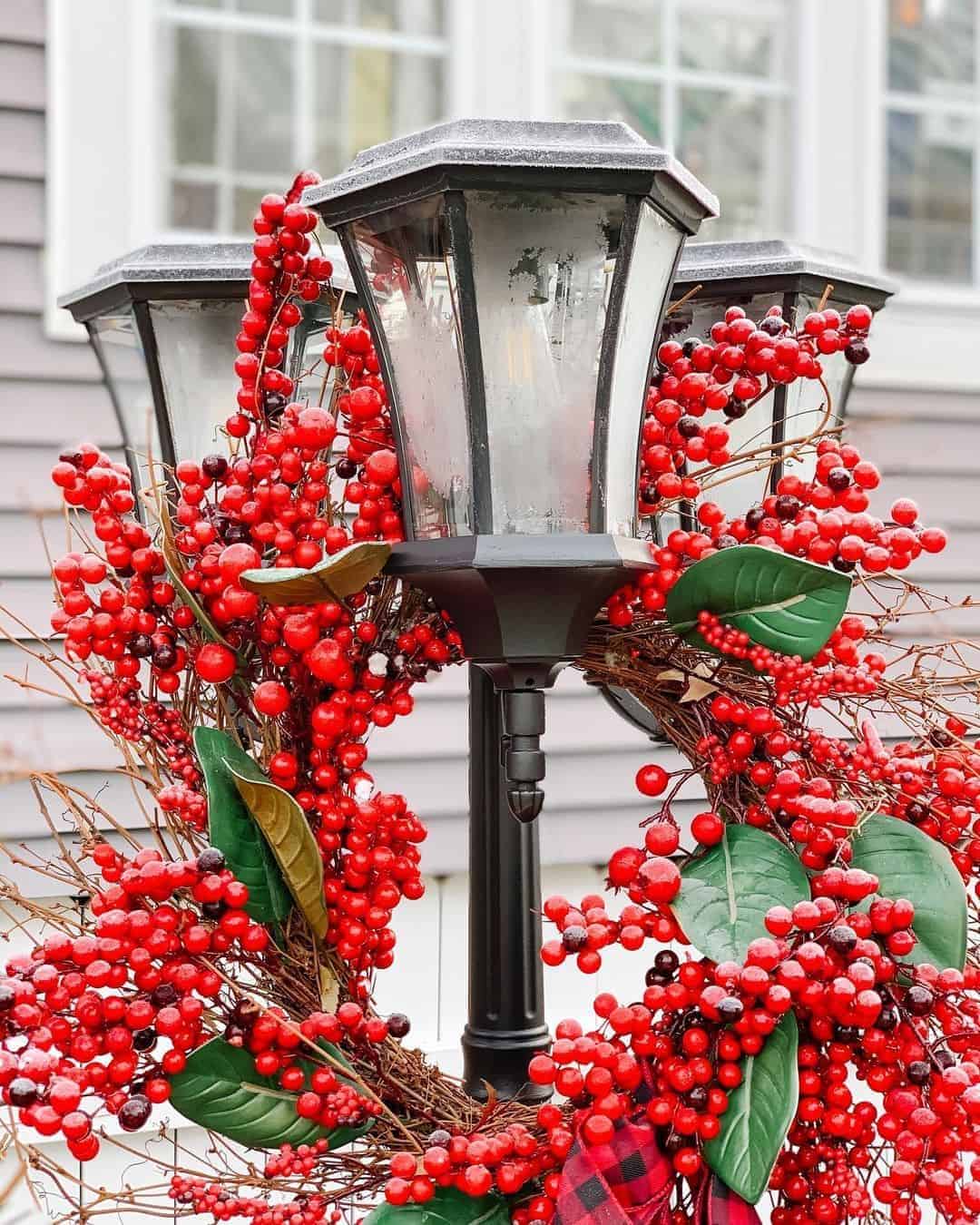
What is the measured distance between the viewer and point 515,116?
2551 mm

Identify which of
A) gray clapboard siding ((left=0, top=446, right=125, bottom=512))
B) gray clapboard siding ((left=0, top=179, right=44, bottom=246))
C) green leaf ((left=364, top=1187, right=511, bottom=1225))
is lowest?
green leaf ((left=364, top=1187, right=511, bottom=1225))

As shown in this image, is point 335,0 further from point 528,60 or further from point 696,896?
point 696,896

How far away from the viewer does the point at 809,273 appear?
1242 millimetres

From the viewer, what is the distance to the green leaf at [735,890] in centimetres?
86

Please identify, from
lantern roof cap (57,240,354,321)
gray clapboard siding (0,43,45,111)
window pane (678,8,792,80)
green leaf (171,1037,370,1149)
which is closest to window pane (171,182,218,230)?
gray clapboard siding (0,43,45,111)

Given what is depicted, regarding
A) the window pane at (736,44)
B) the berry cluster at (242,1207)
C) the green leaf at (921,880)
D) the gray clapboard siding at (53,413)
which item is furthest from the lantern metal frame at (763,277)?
the window pane at (736,44)

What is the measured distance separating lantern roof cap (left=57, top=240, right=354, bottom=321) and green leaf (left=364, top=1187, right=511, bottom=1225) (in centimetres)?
84

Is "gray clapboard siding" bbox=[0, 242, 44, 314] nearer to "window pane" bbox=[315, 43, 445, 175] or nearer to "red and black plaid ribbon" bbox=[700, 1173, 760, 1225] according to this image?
"window pane" bbox=[315, 43, 445, 175]

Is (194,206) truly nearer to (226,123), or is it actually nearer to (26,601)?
(226,123)

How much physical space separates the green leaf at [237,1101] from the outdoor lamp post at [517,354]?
0.96 ft

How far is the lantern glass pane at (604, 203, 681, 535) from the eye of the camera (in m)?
0.88

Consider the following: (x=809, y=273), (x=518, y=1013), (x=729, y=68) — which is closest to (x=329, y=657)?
(x=518, y=1013)

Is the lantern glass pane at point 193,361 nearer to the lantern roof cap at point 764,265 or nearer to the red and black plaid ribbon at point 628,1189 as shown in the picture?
the lantern roof cap at point 764,265

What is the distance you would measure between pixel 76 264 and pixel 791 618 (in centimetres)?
184
